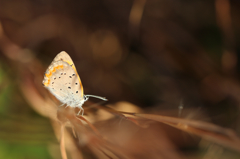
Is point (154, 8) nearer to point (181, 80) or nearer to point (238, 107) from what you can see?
point (181, 80)

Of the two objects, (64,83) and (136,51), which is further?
(136,51)

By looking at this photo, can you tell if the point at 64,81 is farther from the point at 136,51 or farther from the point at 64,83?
the point at 136,51

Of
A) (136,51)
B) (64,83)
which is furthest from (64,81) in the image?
(136,51)

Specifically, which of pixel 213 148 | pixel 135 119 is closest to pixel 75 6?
pixel 135 119
